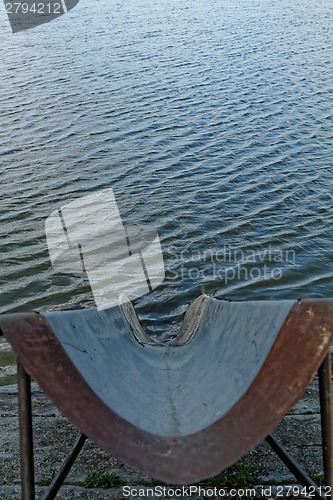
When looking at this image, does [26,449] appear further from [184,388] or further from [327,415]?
[327,415]

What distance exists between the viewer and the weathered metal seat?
2.13 meters

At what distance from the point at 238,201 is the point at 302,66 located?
8.84m

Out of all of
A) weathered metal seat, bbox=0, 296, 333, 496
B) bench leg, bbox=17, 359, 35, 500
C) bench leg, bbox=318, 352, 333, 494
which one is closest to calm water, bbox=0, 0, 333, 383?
bench leg, bbox=17, 359, 35, 500

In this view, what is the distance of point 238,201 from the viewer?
9.89 metres

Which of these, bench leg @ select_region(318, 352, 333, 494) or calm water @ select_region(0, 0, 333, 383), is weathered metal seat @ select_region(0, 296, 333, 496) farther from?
calm water @ select_region(0, 0, 333, 383)

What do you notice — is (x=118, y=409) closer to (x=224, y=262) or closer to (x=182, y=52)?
(x=224, y=262)

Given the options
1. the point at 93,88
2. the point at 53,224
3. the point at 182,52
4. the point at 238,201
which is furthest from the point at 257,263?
the point at 182,52

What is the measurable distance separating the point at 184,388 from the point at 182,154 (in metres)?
9.42

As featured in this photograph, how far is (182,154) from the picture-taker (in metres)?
11.8

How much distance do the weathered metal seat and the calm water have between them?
3.66 meters

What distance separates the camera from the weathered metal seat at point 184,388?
A: 2.13 meters

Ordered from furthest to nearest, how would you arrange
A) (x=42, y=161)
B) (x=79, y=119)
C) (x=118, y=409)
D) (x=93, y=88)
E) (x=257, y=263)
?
(x=93, y=88) < (x=79, y=119) < (x=42, y=161) < (x=257, y=263) < (x=118, y=409)

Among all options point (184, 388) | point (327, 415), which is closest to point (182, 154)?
point (184, 388)

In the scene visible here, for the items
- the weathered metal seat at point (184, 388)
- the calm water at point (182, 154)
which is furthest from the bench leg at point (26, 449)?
the calm water at point (182, 154)
